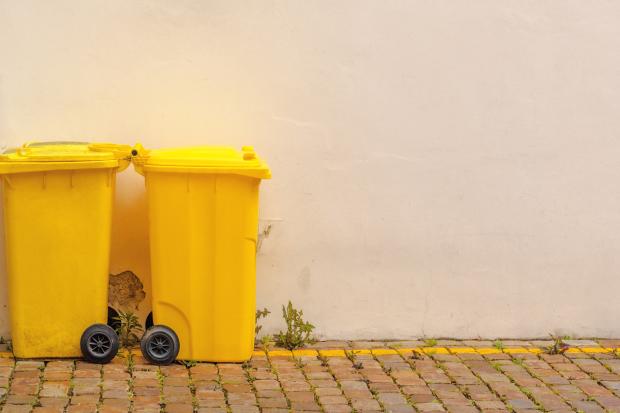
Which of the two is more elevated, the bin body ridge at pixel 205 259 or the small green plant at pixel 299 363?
the bin body ridge at pixel 205 259

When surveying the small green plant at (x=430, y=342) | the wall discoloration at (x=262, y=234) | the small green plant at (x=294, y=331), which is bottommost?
the small green plant at (x=430, y=342)

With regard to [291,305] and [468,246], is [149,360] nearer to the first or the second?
[291,305]

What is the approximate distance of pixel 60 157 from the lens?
6379 mm

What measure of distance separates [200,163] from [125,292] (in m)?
1.21

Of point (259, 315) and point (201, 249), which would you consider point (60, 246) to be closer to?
point (201, 249)

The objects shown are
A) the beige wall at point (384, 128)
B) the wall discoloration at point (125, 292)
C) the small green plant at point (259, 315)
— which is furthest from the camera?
the small green plant at point (259, 315)

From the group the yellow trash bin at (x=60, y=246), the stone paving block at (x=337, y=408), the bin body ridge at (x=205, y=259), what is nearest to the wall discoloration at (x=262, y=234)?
the bin body ridge at (x=205, y=259)

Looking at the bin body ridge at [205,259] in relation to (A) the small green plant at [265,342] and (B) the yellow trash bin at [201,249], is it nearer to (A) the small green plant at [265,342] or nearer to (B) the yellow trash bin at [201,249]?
(B) the yellow trash bin at [201,249]

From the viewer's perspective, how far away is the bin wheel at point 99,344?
21.4 ft

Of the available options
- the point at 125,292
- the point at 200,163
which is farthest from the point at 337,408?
the point at 125,292

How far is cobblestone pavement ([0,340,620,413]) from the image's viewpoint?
19.6ft

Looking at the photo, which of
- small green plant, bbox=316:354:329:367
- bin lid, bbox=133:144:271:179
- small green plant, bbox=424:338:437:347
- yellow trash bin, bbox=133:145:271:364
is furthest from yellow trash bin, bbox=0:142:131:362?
small green plant, bbox=424:338:437:347

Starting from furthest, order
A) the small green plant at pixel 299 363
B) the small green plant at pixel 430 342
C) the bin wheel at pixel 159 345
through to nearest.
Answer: the small green plant at pixel 430 342, the small green plant at pixel 299 363, the bin wheel at pixel 159 345

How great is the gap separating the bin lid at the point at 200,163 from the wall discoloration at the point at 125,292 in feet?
2.88
